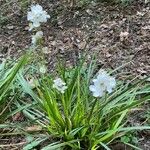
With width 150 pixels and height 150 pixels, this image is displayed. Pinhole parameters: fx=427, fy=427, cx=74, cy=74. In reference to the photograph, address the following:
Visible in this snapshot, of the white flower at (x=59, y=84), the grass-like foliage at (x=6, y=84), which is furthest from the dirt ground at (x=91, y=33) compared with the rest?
the white flower at (x=59, y=84)

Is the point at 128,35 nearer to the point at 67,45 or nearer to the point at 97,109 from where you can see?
the point at 67,45

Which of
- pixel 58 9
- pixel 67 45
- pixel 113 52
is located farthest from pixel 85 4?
pixel 113 52

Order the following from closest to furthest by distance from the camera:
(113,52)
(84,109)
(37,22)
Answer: (37,22) < (84,109) < (113,52)

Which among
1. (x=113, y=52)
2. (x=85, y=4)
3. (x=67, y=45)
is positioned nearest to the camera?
(x=113, y=52)

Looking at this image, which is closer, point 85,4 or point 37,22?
point 37,22

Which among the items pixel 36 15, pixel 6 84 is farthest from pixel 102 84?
pixel 6 84

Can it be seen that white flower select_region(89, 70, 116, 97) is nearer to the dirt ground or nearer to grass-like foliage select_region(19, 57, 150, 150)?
grass-like foliage select_region(19, 57, 150, 150)
